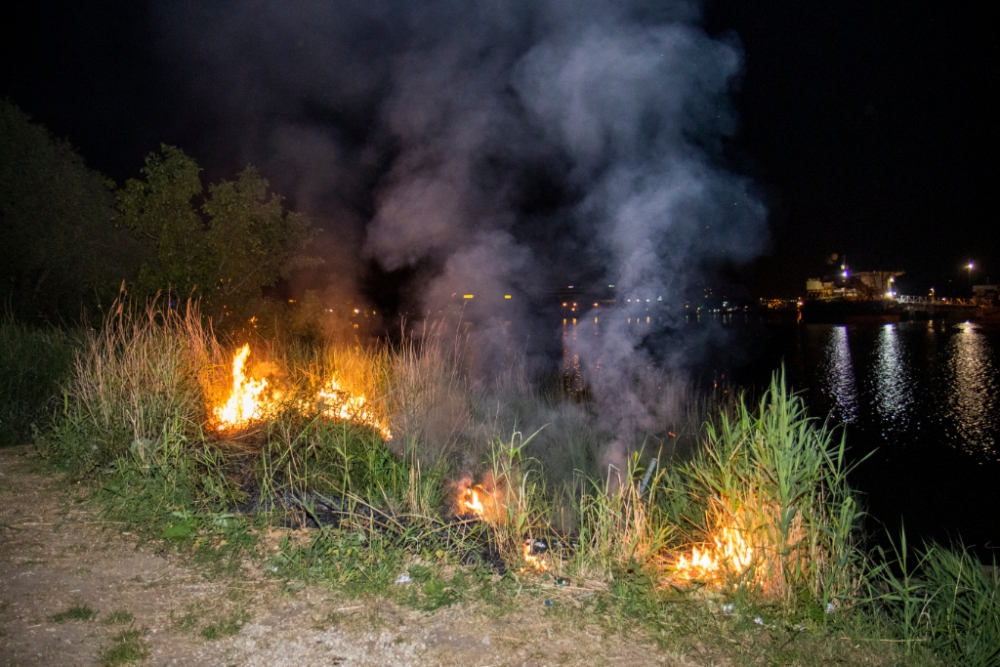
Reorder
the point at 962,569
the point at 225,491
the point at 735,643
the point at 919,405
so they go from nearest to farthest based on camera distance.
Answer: the point at 735,643
the point at 962,569
the point at 225,491
the point at 919,405

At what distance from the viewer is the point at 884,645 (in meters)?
3.33

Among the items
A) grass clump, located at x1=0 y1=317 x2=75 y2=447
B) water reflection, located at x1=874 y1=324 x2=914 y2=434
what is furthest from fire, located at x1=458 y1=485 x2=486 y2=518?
water reflection, located at x1=874 y1=324 x2=914 y2=434

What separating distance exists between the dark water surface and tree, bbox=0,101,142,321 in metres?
14.5

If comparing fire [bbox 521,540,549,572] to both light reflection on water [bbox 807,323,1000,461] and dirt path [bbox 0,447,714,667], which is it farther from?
light reflection on water [bbox 807,323,1000,461]

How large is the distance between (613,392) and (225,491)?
28.6 ft

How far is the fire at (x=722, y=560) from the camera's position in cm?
387

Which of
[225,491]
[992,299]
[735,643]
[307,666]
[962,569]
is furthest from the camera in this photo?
[992,299]

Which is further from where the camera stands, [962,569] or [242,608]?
[962,569]

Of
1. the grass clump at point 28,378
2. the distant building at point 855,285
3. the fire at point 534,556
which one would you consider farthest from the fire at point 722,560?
the distant building at point 855,285

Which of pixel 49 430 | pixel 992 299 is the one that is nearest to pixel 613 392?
pixel 49 430

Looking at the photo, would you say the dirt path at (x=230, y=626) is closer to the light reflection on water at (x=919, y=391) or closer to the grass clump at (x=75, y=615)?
the grass clump at (x=75, y=615)

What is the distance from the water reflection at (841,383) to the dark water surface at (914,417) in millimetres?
28

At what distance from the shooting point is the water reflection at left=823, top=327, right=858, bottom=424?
48.0 feet

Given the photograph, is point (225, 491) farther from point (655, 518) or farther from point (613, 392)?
point (613, 392)
